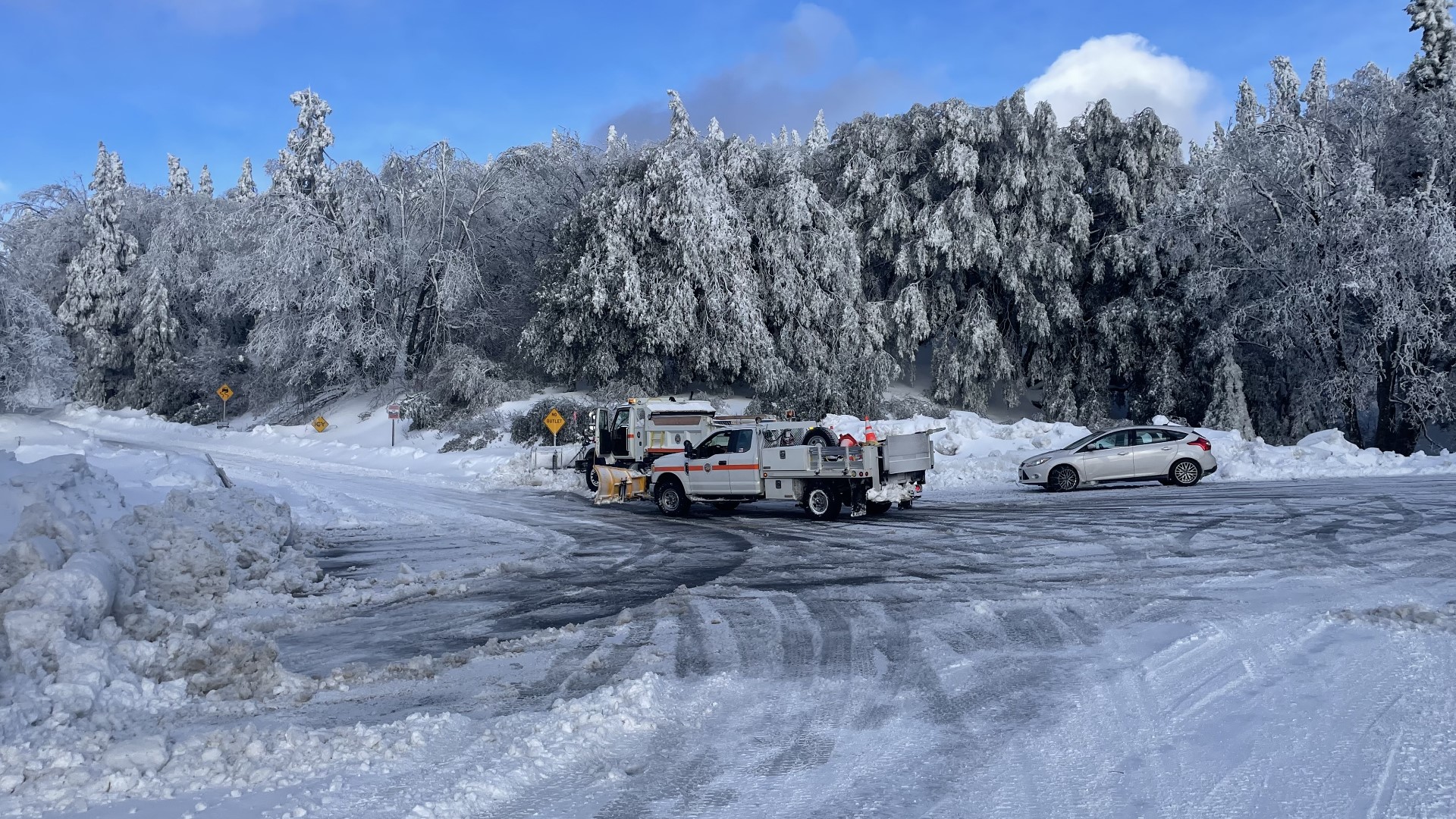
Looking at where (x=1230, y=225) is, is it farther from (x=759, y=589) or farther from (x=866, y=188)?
(x=759, y=589)

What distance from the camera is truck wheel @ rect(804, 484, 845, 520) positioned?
17.7 meters

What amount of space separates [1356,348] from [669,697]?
109ft

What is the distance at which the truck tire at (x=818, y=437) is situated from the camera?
59.2ft

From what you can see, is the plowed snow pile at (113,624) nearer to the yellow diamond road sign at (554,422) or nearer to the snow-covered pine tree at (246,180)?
the yellow diamond road sign at (554,422)

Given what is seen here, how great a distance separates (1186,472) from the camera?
2152 cm

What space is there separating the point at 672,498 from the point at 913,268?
23719 mm

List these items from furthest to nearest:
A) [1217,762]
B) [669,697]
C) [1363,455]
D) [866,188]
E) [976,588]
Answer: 1. [866,188]
2. [1363,455]
3. [976,588]
4. [669,697]
5. [1217,762]

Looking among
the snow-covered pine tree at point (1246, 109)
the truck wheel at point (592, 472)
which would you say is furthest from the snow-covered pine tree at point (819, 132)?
the truck wheel at point (592, 472)

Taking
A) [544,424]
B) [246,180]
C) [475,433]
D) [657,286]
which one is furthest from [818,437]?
[246,180]

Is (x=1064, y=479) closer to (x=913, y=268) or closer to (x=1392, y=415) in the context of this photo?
(x=1392, y=415)

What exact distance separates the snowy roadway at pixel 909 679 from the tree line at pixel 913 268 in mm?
20963

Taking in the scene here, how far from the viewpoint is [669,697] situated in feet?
21.5

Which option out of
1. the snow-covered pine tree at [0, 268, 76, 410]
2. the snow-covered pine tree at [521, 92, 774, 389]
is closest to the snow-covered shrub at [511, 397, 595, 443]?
the snow-covered pine tree at [521, 92, 774, 389]

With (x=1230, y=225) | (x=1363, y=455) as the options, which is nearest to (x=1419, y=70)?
(x=1230, y=225)
